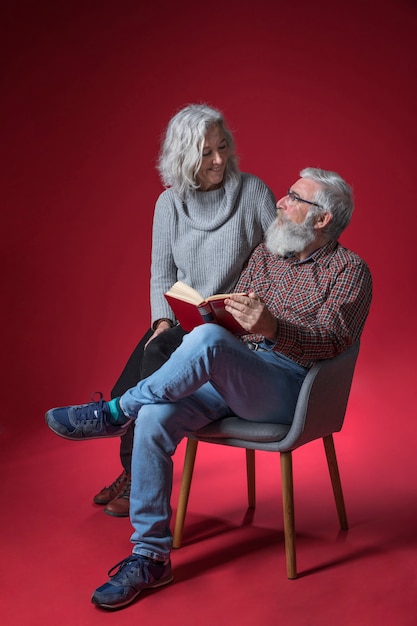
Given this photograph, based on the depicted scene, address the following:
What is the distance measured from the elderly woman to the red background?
A: 1.37 meters

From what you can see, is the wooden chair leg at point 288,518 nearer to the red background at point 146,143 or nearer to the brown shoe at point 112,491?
the brown shoe at point 112,491

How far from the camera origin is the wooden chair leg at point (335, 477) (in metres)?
3.08

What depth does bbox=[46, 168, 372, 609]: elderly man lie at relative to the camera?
8.69 ft

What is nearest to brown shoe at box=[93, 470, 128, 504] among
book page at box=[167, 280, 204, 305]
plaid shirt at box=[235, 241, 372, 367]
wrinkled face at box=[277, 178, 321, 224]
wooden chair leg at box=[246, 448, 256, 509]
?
wooden chair leg at box=[246, 448, 256, 509]

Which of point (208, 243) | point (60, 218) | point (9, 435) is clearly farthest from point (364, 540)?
point (60, 218)

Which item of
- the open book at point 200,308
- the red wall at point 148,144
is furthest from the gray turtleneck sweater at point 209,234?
the red wall at point 148,144

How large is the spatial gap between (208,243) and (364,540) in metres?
1.20

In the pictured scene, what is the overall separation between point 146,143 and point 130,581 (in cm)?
273

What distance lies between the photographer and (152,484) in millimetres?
2697

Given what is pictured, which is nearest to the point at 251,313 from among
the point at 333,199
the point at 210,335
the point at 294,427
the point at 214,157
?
the point at 210,335

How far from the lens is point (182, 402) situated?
280 cm

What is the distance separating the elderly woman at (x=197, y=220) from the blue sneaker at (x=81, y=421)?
0.35 m

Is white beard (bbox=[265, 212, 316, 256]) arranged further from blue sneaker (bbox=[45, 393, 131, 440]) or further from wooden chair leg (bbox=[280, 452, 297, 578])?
blue sneaker (bbox=[45, 393, 131, 440])

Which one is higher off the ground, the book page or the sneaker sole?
the book page
